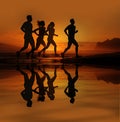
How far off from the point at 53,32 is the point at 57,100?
59.0 feet

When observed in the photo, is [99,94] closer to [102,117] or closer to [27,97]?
[27,97]

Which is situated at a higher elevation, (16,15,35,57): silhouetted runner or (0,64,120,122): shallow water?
(16,15,35,57): silhouetted runner

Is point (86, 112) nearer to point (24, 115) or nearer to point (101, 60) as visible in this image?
point (24, 115)

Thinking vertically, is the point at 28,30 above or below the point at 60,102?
above

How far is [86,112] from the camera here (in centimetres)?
709

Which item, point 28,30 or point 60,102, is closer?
point 60,102

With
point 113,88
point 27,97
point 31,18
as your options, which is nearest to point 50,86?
point 113,88

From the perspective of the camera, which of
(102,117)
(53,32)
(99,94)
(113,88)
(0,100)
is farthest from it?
(53,32)

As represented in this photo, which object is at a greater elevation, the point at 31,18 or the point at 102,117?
the point at 31,18

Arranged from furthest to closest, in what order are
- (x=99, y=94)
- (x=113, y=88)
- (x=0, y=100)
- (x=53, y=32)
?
(x=53, y=32) → (x=113, y=88) → (x=99, y=94) → (x=0, y=100)

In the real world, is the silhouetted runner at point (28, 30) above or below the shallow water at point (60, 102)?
above

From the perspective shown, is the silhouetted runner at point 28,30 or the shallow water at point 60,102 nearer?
the shallow water at point 60,102

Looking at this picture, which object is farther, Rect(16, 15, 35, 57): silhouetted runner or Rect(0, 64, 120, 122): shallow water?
Rect(16, 15, 35, 57): silhouetted runner

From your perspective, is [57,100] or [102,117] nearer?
[102,117]
